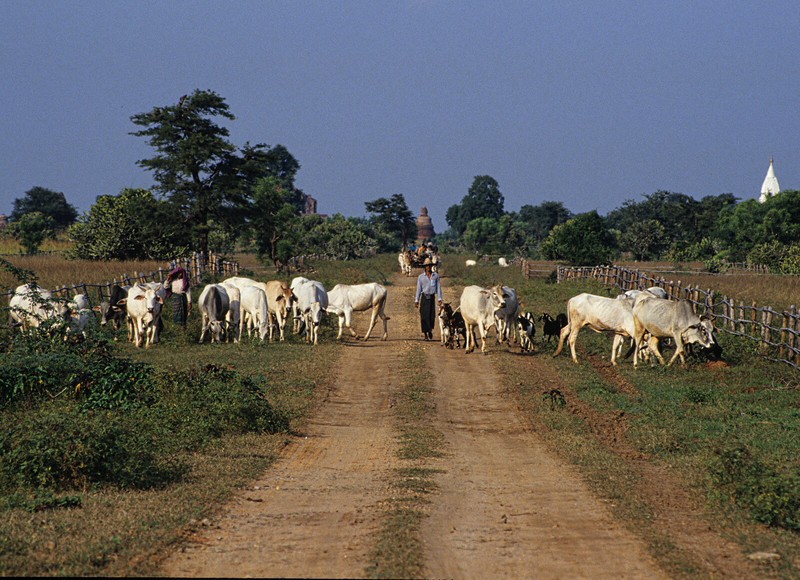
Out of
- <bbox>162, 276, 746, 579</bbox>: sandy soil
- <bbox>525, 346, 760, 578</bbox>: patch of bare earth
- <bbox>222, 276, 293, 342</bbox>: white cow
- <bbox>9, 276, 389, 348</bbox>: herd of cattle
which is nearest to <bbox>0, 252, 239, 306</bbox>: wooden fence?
<bbox>9, 276, 389, 348</bbox>: herd of cattle

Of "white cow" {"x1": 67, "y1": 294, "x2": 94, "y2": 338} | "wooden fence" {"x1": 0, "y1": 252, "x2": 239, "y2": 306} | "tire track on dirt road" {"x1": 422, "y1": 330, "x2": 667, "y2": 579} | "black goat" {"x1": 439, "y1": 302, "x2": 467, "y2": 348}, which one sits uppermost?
"wooden fence" {"x1": 0, "y1": 252, "x2": 239, "y2": 306}

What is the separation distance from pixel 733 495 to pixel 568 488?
4.74 feet

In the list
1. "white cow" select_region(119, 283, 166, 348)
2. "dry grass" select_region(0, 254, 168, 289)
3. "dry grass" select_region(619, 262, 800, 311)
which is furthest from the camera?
"dry grass" select_region(0, 254, 168, 289)

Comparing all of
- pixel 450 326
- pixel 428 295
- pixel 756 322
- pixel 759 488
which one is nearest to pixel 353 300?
pixel 428 295

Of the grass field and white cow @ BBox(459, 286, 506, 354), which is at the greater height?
white cow @ BBox(459, 286, 506, 354)

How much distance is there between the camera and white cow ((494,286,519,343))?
66.0 feet

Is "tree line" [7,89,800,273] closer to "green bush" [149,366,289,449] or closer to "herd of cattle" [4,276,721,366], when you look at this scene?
"herd of cattle" [4,276,721,366]

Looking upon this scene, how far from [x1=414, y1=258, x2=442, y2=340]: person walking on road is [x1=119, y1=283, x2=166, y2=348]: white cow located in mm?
5528

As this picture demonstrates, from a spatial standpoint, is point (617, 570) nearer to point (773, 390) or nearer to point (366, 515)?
point (366, 515)

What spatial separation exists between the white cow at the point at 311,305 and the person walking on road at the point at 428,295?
82.4 inches

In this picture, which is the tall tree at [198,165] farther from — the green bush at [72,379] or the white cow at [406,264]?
the green bush at [72,379]

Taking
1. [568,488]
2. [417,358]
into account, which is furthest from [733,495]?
[417,358]

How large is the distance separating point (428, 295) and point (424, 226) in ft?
458

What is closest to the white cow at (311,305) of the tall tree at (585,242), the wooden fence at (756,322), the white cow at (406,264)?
the wooden fence at (756,322)
